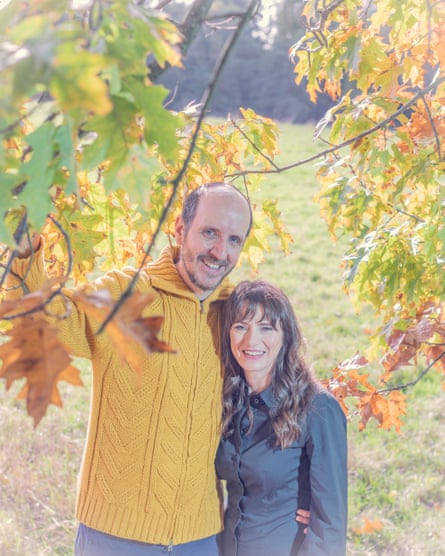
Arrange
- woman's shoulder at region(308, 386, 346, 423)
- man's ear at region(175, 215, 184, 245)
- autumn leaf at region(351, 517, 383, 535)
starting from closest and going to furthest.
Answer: woman's shoulder at region(308, 386, 346, 423)
man's ear at region(175, 215, 184, 245)
autumn leaf at region(351, 517, 383, 535)

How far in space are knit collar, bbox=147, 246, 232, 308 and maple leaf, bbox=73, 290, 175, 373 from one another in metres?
1.32

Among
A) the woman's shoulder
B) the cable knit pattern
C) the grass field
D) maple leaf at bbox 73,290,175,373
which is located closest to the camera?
maple leaf at bbox 73,290,175,373

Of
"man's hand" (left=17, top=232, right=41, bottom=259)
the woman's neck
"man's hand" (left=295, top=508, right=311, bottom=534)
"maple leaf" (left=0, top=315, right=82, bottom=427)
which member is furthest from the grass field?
"maple leaf" (left=0, top=315, right=82, bottom=427)

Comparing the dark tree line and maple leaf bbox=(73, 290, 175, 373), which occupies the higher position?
the dark tree line

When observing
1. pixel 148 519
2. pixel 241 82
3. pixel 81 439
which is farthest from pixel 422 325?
pixel 241 82

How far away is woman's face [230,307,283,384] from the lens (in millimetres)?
2295

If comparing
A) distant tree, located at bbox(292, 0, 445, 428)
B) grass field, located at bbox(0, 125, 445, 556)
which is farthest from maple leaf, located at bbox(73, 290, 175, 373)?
grass field, located at bbox(0, 125, 445, 556)

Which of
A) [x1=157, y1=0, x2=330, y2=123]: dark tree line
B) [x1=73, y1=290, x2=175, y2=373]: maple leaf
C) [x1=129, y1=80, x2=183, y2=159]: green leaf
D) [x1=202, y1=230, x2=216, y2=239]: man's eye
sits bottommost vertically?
[x1=73, y1=290, x2=175, y2=373]: maple leaf

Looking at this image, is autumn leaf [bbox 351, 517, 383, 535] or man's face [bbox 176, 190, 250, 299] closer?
man's face [bbox 176, 190, 250, 299]

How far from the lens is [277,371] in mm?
2402

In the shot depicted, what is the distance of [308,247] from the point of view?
9.60 meters

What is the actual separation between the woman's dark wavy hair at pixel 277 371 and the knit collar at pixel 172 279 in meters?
0.07

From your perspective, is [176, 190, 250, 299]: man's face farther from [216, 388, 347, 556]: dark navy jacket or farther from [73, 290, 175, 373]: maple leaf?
[73, 290, 175, 373]: maple leaf

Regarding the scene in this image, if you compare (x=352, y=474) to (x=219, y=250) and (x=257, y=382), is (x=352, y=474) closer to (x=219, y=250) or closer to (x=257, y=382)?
(x=257, y=382)
